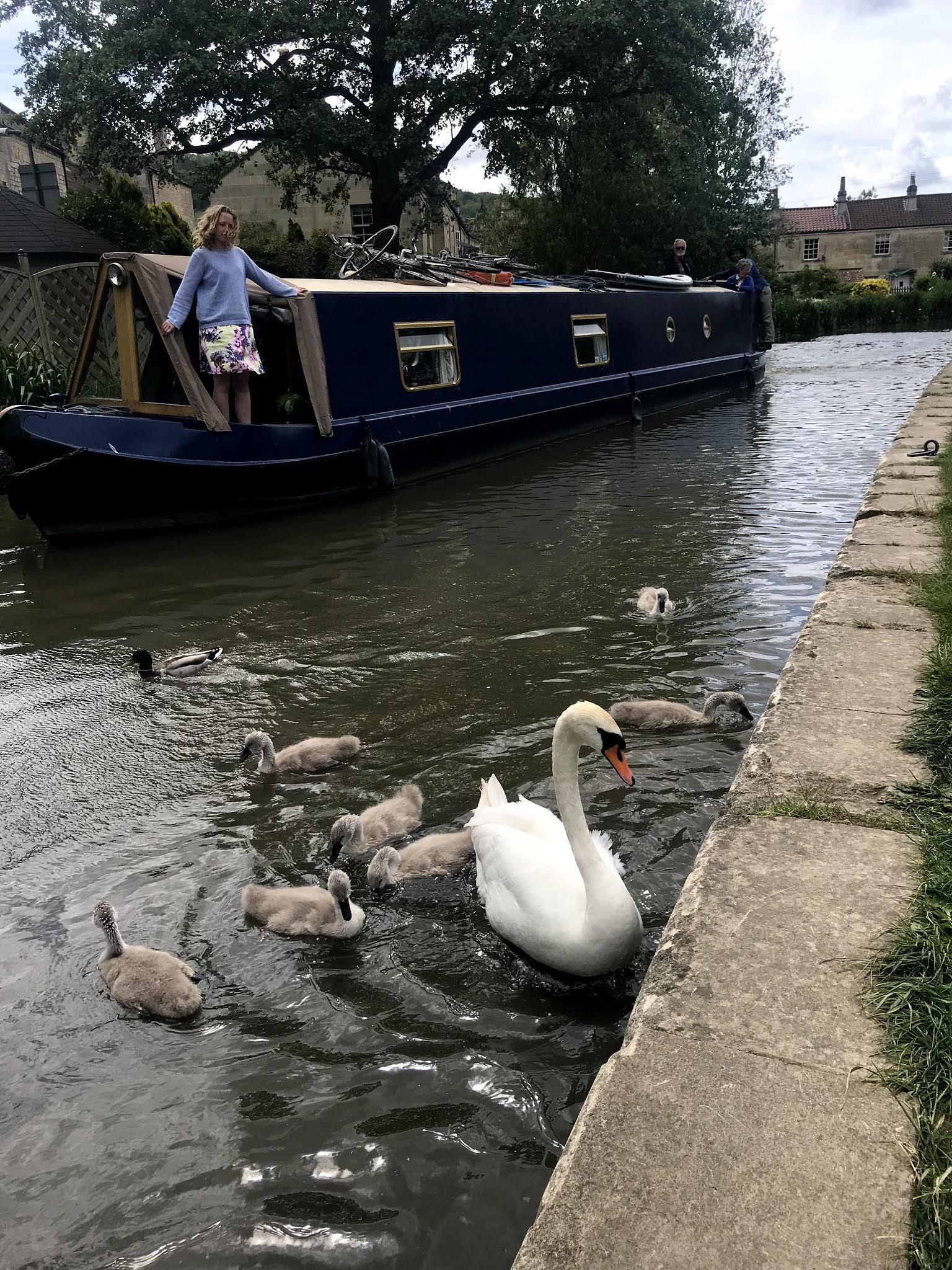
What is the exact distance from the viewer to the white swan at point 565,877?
2.85 m

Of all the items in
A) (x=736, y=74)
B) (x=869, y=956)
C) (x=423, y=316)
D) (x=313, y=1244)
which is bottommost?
(x=313, y=1244)

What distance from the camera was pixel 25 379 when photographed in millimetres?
12234

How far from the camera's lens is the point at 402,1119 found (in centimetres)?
243

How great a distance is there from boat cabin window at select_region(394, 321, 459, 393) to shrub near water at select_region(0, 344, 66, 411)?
176 inches

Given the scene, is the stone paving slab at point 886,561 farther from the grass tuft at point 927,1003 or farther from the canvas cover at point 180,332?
the canvas cover at point 180,332

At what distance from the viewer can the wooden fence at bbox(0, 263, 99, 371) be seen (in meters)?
13.3

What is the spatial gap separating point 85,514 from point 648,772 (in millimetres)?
6573

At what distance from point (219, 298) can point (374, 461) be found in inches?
93.7

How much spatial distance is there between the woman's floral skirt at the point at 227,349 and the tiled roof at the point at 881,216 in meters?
63.3

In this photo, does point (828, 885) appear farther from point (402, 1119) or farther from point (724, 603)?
point (724, 603)

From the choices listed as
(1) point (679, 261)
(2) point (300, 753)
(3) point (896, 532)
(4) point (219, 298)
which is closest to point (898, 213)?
(1) point (679, 261)

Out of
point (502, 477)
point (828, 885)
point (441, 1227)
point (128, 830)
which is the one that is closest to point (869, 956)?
point (828, 885)

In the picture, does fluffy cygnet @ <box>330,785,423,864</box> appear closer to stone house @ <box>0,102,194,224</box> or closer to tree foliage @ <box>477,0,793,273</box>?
tree foliage @ <box>477,0,793,273</box>

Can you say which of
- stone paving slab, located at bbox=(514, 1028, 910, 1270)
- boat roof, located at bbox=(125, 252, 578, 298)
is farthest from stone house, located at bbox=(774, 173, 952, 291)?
stone paving slab, located at bbox=(514, 1028, 910, 1270)
